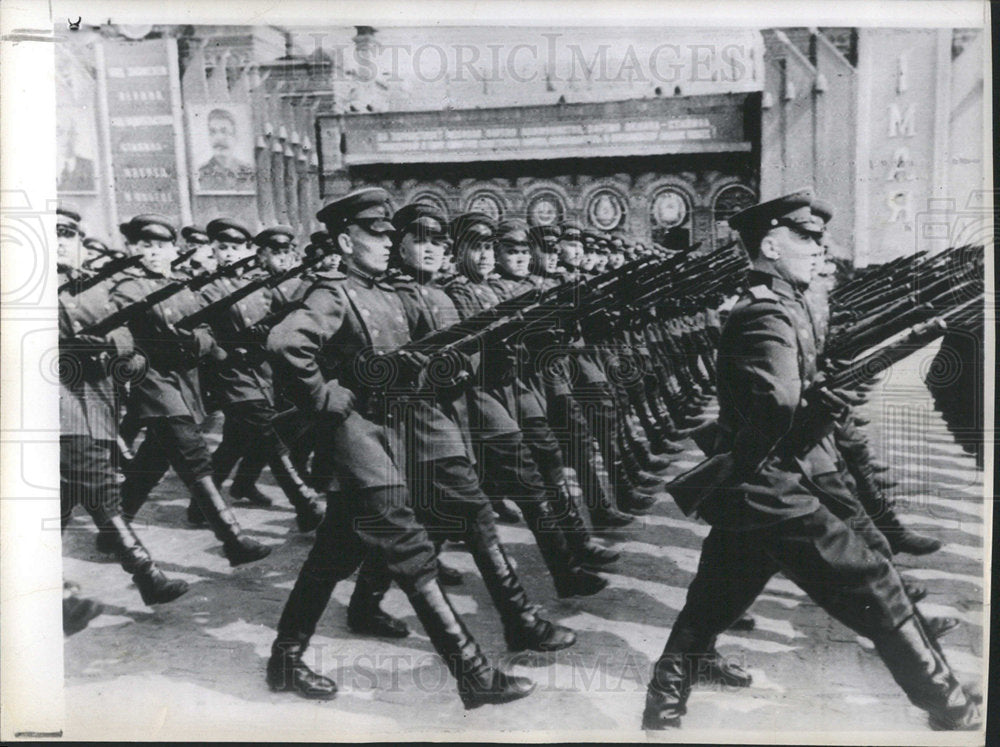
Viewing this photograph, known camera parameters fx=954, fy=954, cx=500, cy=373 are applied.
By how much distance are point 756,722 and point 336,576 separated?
1.97 meters

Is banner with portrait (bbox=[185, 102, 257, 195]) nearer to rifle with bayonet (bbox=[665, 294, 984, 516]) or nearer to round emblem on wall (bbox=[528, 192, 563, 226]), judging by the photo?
round emblem on wall (bbox=[528, 192, 563, 226])

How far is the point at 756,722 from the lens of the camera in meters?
4.23

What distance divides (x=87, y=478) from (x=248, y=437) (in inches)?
28.6

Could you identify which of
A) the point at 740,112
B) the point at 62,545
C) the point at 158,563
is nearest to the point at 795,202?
the point at 740,112

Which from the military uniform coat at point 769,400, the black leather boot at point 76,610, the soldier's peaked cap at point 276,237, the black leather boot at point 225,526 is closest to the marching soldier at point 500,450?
the soldier's peaked cap at point 276,237

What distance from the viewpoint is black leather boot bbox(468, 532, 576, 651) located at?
13.6 ft

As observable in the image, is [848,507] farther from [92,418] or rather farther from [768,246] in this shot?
[92,418]

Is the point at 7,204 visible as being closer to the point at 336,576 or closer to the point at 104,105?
the point at 104,105

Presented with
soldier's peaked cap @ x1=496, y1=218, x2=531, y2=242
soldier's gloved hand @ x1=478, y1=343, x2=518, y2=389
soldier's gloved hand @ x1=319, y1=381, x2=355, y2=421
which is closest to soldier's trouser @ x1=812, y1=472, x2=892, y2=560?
soldier's gloved hand @ x1=478, y1=343, x2=518, y2=389

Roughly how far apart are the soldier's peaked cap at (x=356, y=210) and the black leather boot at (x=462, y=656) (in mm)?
1585

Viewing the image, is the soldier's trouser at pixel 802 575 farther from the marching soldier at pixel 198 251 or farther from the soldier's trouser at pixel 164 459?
the marching soldier at pixel 198 251

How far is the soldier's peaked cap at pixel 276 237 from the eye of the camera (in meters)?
4.12

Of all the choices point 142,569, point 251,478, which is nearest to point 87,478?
point 142,569

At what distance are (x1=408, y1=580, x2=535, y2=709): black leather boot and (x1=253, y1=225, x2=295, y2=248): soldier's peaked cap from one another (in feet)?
5.23
